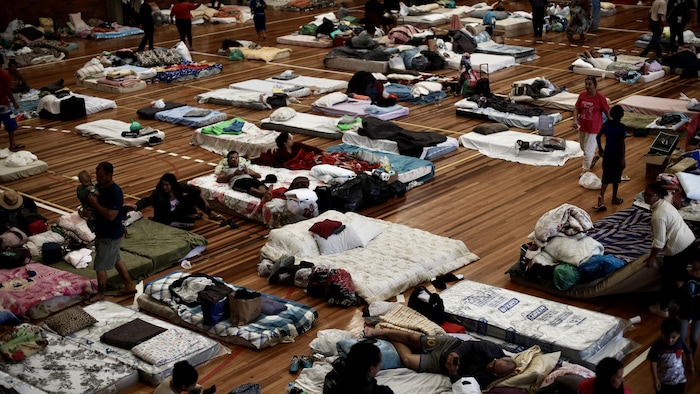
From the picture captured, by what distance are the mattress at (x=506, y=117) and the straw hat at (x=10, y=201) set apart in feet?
27.2

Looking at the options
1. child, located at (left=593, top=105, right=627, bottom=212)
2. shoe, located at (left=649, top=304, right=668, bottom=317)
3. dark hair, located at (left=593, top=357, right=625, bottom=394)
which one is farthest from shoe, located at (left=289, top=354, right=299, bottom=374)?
child, located at (left=593, top=105, right=627, bottom=212)

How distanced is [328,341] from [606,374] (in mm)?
2998

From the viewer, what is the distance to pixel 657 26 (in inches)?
815

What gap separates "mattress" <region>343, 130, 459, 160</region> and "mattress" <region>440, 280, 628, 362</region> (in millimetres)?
5076

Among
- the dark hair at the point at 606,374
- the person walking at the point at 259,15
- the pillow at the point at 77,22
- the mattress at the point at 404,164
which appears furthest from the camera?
the pillow at the point at 77,22

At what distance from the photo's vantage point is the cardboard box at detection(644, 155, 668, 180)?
12934 mm

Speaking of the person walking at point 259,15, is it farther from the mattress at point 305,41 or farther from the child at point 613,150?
the child at point 613,150

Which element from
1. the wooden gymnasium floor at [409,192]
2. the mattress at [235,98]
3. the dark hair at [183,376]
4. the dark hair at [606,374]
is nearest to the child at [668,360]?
the wooden gymnasium floor at [409,192]

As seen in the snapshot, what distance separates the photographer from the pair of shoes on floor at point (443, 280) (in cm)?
1005

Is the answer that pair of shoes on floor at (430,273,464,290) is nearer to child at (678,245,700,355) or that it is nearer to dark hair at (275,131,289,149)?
child at (678,245,700,355)

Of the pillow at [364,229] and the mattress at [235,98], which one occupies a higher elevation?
the mattress at [235,98]

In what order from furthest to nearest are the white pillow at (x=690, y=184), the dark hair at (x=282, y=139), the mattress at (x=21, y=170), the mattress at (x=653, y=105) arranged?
A: the mattress at (x=653, y=105)
the mattress at (x=21, y=170)
the dark hair at (x=282, y=139)
the white pillow at (x=690, y=184)

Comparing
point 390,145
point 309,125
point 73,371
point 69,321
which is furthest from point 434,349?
point 309,125

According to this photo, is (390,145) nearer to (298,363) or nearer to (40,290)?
(40,290)
